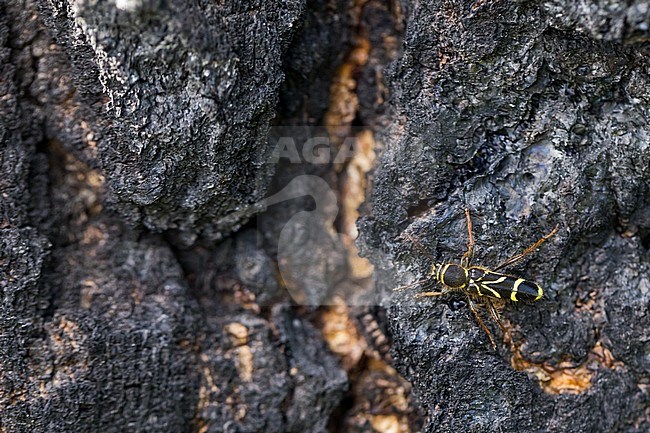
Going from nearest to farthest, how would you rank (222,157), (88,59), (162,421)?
(88,59) → (222,157) → (162,421)

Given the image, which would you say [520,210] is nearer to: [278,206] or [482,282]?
[482,282]

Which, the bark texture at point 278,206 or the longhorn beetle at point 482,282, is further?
the longhorn beetle at point 482,282

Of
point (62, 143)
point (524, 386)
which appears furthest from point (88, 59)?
point (524, 386)

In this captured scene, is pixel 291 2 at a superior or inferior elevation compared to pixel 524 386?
superior

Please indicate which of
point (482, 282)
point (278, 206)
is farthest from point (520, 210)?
point (278, 206)

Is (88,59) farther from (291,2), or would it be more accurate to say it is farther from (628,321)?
(628,321)

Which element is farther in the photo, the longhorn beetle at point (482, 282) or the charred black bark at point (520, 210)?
the longhorn beetle at point (482, 282)

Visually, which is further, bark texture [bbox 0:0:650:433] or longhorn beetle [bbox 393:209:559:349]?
longhorn beetle [bbox 393:209:559:349]

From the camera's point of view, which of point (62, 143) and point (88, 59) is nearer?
point (88, 59)
